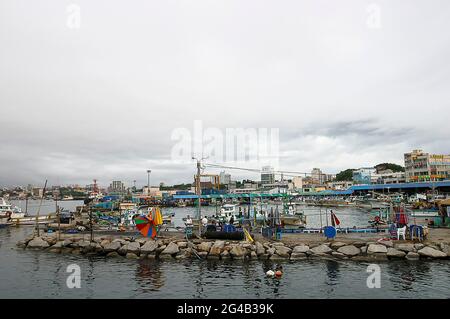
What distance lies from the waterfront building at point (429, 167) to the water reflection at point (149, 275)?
151m

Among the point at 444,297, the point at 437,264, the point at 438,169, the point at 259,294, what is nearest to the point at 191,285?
the point at 259,294

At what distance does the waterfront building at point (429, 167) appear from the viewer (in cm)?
14588

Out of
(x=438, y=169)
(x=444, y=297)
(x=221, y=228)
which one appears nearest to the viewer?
(x=444, y=297)

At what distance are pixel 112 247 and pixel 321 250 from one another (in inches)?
841

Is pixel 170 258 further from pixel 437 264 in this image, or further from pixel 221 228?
pixel 437 264

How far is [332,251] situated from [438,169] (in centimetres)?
14661

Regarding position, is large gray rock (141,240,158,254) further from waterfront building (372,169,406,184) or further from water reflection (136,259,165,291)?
waterfront building (372,169,406,184)

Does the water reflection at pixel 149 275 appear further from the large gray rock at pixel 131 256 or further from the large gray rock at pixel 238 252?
the large gray rock at pixel 238 252

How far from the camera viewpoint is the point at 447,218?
38938 millimetres

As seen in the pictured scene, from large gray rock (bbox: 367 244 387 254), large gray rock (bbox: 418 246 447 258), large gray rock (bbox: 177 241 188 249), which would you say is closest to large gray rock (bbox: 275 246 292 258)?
large gray rock (bbox: 367 244 387 254)

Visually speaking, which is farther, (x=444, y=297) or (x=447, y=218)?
(x=447, y=218)

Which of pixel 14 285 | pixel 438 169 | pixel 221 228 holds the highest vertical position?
pixel 438 169

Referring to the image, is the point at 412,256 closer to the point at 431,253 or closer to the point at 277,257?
the point at 431,253
